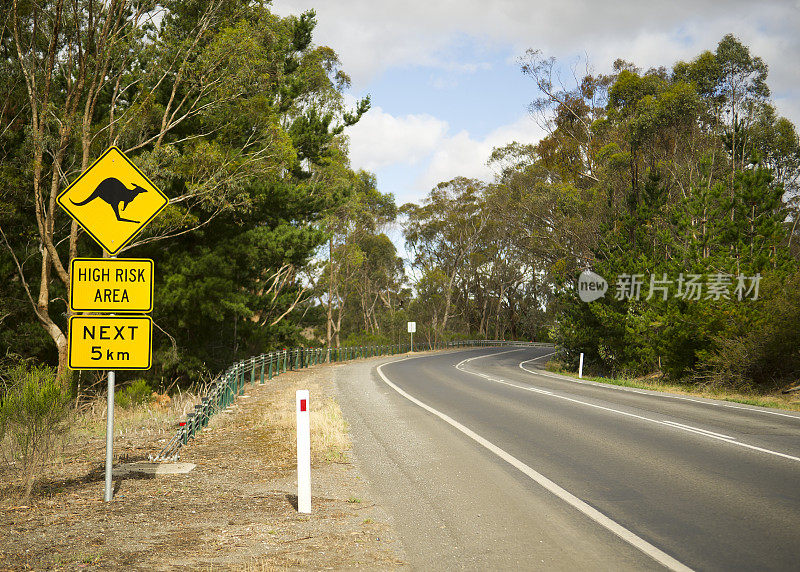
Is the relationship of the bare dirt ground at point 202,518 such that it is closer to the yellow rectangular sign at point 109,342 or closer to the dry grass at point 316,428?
the dry grass at point 316,428

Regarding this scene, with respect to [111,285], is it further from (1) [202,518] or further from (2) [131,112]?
(2) [131,112]

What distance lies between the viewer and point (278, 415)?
41.2 feet

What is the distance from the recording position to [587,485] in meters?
6.96

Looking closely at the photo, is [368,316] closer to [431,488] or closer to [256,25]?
[256,25]

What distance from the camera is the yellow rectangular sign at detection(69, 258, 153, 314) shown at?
254 inches

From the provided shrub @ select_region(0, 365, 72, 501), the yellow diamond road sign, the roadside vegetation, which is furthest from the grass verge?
shrub @ select_region(0, 365, 72, 501)

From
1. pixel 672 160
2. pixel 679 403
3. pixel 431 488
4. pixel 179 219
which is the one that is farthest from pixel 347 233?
pixel 431 488

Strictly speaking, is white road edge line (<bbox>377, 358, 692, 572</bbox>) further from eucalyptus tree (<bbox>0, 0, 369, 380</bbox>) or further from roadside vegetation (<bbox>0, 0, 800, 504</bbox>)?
eucalyptus tree (<bbox>0, 0, 369, 380</bbox>)

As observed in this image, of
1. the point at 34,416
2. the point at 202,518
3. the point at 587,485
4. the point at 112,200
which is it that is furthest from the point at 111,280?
the point at 587,485

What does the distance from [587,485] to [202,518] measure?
13.2 ft

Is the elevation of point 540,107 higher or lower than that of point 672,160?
higher

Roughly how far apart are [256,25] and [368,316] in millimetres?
42664

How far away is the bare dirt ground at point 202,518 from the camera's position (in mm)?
4695

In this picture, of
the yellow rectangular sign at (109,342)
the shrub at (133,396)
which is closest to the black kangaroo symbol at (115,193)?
the yellow rectangular sign at (109,342)
